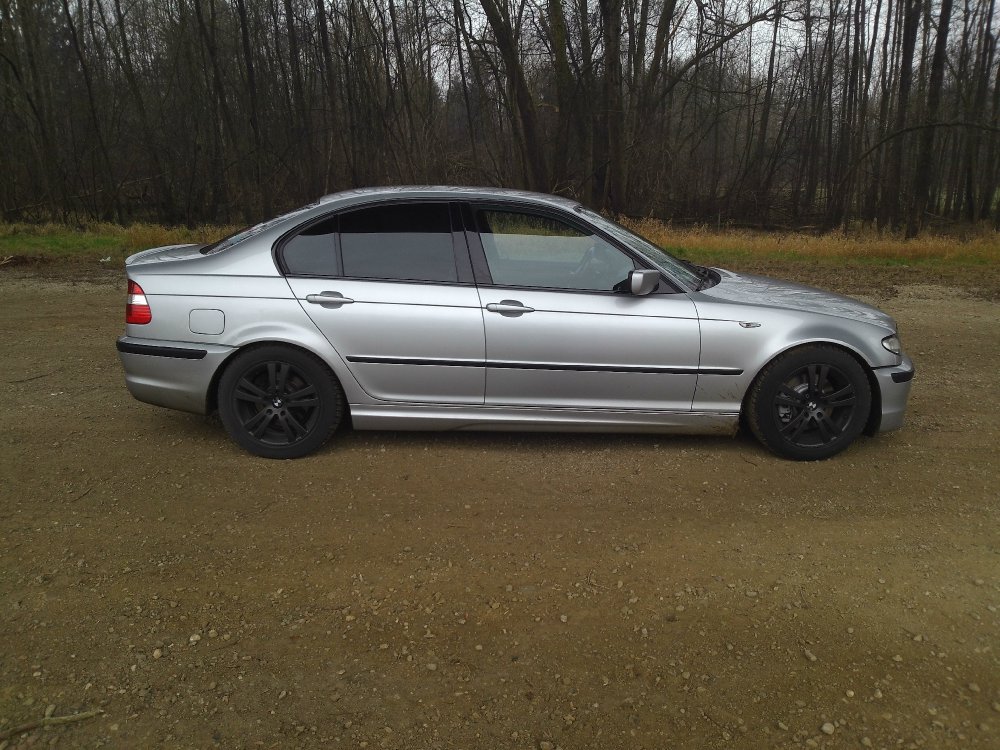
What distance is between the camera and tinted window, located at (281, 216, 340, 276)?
4344 millimetres

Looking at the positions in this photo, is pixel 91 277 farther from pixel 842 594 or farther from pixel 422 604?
pixel 842 594

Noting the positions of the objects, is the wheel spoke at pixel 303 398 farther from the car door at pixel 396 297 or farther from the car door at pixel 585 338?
the car door at pixel 585 338

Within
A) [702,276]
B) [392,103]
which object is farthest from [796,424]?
[392,103]

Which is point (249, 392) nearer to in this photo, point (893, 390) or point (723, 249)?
point (893, 390)

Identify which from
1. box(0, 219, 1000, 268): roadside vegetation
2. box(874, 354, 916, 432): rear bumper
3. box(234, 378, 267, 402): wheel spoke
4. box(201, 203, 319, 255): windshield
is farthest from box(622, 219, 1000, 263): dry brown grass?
box(234, 378, 267, 402): wheel spoke

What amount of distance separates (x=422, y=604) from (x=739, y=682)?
1.23 meters

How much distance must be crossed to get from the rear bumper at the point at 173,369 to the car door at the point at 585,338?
160 cm

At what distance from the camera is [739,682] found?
2.53 meters

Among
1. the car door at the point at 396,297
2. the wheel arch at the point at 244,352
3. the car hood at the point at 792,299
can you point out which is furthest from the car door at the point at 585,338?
the wheel arch at the point at 244,352

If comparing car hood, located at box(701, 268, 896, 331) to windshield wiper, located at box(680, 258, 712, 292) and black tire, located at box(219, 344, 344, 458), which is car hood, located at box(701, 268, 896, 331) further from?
black tire, located at box(219, 344, 344, 458)

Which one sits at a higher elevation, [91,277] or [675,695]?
[91,277]

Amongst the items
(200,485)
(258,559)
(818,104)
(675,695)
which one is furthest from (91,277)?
(818,104)

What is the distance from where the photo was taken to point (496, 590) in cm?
306

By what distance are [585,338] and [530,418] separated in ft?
1.92
